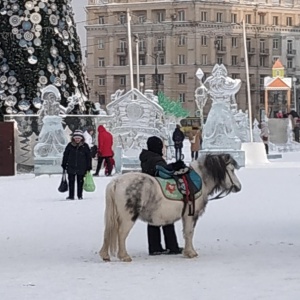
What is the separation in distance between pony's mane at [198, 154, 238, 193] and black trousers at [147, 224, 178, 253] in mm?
702

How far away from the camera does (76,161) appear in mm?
16812

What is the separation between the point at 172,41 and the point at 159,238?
70.0 metres

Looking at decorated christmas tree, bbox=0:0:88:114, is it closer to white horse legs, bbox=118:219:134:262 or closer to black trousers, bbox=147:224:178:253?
black trousers, bbox=147:224:178:253

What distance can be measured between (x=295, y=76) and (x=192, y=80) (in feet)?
38.4

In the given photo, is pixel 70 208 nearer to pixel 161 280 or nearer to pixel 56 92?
pixel 161 280

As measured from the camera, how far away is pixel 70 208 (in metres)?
15.2

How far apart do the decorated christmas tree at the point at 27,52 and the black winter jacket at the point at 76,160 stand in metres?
9.28

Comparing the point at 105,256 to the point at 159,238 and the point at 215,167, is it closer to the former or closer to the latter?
the point at 159,238

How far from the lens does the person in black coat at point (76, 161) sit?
16.8 meters

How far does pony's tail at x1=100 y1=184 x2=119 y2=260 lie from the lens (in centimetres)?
931

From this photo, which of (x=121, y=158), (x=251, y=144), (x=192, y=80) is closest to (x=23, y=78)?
(x=121, y=158)

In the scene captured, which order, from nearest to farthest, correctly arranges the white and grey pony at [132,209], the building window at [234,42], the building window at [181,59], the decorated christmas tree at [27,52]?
the white and grey pony at [132,209] < the decorated christmas tree at [27,52] < the building window at [181,59] < the building window at [234,42]

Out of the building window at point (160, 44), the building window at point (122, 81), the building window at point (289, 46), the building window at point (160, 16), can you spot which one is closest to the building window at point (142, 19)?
the building window at point (160, 16)

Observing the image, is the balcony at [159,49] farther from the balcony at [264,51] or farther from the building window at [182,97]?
the balcony at [264,51]
